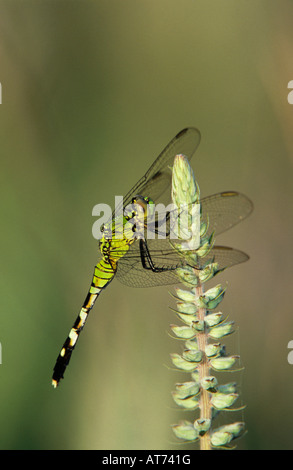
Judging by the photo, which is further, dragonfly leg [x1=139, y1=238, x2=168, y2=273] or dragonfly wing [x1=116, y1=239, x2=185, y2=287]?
dragonfly leg [x1=139, y1=238, x2=168, y2=273]

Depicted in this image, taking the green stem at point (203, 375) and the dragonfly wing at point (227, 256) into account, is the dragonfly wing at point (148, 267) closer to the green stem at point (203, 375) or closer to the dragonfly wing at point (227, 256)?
the dragonfly wing at point (227, 256)

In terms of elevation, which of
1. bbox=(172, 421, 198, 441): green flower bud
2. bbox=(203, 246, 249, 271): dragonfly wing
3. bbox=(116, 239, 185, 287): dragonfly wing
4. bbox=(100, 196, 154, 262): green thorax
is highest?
bbox=(100, 196, 154, 262): green thorax

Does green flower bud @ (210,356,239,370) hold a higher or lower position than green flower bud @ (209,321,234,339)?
lower

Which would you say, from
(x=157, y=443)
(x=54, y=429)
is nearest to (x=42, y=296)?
(x=54, y=429)

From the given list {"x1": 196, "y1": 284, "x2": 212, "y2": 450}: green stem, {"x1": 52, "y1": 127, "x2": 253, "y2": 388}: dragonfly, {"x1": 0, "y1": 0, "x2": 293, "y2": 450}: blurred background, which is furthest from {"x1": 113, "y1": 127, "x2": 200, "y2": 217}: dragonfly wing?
{"x1": 196, "y1": 284, "x2": 212, "y2": 450}: green stem

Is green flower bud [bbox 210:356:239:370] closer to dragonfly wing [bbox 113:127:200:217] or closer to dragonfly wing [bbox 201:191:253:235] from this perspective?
dragonfly wing [bbox 201:191:253:235]

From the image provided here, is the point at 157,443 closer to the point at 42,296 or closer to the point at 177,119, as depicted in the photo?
the point at 42,296

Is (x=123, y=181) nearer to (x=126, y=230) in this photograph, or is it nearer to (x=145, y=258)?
(x=126, y=230)
